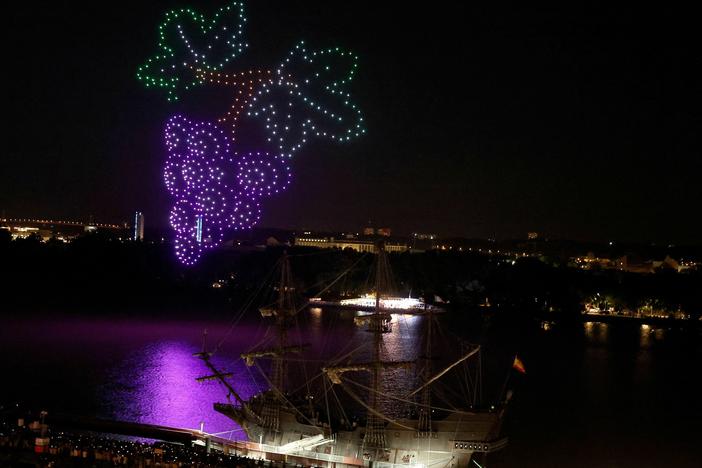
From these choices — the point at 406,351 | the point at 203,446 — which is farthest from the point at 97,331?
the point at 203,446

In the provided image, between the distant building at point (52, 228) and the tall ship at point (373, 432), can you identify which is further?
the distant building at point (52, 228)

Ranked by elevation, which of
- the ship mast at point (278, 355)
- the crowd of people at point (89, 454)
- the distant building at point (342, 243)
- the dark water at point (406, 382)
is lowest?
the dark water at point (406, 382)

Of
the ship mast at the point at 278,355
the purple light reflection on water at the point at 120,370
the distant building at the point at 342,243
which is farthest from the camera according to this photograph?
the distant building at the point at 342,243

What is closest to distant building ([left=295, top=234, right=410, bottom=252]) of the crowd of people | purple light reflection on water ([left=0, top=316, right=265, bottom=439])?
purple light reflection on water ([left=0, top=316, right=265, bottom=439])

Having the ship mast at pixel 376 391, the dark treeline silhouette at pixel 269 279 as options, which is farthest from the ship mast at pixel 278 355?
the dark treeline silhouette at pixel 269 279

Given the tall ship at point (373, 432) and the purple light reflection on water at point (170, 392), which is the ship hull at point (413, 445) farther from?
the purple light reflection on water at point (170, 392)

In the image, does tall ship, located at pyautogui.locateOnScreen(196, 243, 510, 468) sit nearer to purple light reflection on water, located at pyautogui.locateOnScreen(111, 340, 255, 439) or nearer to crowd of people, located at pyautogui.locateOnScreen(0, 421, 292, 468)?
purple light reflection on water, located at pyautogui.locateOnScreen(111, 340, 255, 439)

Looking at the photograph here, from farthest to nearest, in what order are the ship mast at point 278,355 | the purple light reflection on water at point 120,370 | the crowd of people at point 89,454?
the purple light reflection on water at point 120,370 < the ship mast at point 278,355 < the crowd of people at point 89,454

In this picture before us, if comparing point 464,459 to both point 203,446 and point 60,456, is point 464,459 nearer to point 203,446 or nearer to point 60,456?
point 203,446

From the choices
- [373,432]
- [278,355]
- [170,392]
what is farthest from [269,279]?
[373,432]
